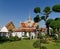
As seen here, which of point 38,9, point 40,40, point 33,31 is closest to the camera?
point 40,40

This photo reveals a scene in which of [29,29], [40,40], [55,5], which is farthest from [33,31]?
[40,40]

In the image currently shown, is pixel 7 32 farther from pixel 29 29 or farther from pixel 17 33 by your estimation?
pixel 29 29

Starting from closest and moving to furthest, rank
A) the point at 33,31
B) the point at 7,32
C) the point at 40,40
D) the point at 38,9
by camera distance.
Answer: the point at 40,40 → the point at 38,9 → the point at 33,31 → the point at 7,32

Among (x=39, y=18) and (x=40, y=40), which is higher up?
(x=39, y=18)

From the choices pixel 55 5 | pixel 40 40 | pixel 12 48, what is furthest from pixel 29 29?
pixel 40 40

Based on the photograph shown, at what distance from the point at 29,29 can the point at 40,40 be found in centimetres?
3840

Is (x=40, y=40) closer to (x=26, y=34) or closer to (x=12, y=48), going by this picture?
(x=12, y=48)

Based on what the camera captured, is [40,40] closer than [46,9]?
Yes

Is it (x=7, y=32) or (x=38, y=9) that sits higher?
(x=38, y=9)

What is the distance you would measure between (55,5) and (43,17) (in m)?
9.28

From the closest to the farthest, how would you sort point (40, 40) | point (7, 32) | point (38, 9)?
point (40, 40) < point (38, 9) < point (7, 32)

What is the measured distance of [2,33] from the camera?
144ft

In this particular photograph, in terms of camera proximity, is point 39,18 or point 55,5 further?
point 39,18

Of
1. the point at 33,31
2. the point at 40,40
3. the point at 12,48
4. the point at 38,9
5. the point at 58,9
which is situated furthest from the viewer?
the point at 33,31
